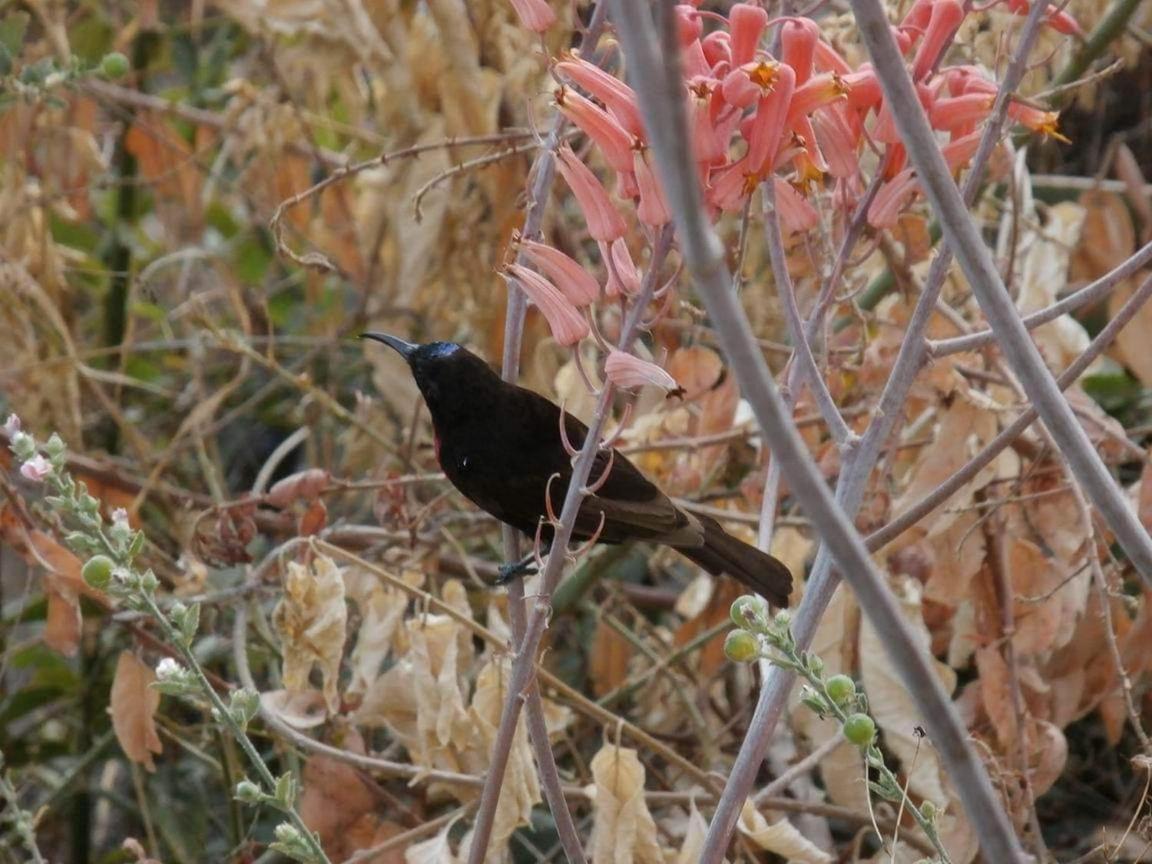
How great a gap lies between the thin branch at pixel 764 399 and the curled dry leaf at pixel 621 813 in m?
0.88

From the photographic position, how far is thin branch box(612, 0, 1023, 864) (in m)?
0.71

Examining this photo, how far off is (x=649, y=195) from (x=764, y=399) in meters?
0.51

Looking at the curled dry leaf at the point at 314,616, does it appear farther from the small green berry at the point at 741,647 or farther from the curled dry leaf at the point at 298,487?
the small green berry at the point at 741,647

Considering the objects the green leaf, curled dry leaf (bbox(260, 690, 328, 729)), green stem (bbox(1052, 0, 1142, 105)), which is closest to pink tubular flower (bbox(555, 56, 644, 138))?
curled dry leaf (bbox(260, 690, 328, 729))

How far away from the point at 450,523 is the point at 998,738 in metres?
1.01

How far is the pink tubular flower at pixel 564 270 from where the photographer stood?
1329 millimetres

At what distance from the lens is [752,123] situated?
1.30m

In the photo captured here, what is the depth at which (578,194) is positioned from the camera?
1326 millimetres

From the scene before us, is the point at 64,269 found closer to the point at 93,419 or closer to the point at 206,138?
the point at 93,419

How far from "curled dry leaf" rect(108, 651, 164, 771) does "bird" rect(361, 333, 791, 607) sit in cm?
47

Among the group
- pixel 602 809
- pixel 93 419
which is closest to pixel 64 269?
pixel 93 419

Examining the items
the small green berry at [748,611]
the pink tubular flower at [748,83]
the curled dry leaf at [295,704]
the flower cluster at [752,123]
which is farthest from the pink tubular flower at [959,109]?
the curled dry leaf at [295,704]

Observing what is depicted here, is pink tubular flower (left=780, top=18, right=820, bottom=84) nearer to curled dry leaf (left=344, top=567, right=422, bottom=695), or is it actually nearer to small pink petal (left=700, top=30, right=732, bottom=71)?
small pink petal (left=700, top=30, right=732, bottom=71)

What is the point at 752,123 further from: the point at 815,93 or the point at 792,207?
the point at 792,207
